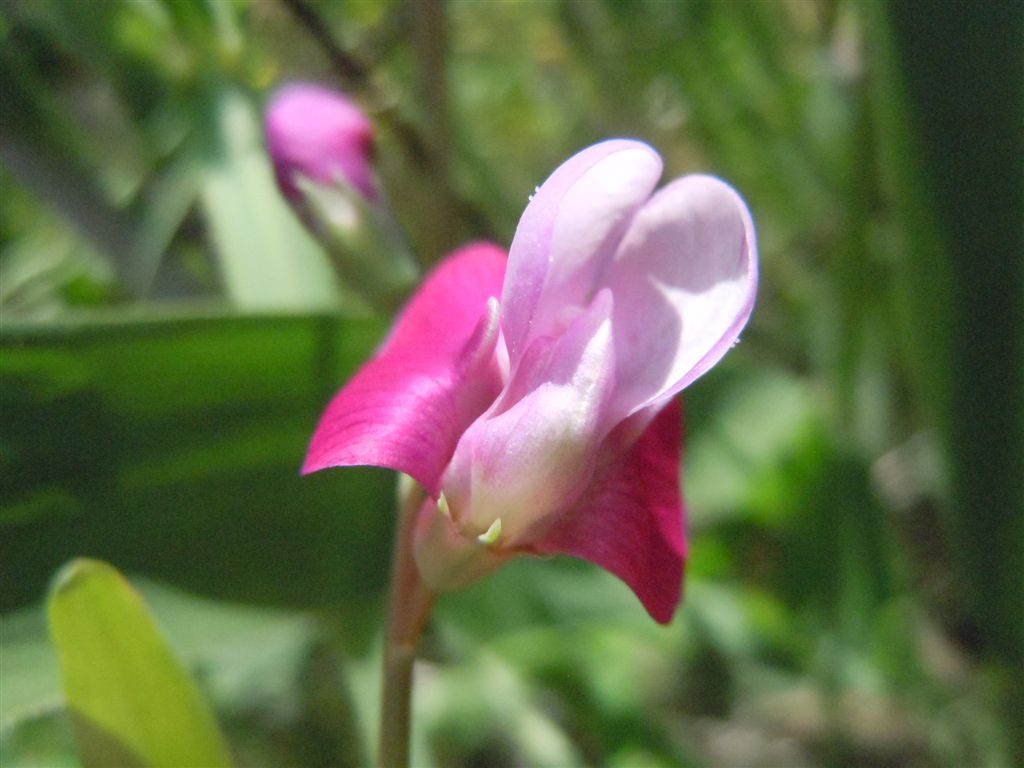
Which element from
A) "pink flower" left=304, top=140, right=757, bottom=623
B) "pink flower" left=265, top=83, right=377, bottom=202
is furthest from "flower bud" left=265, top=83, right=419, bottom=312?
"pink flower" left=304, top=140, right=757, bottom=623

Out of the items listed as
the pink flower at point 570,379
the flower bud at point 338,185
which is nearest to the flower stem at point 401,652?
the pink flower at point 570,379

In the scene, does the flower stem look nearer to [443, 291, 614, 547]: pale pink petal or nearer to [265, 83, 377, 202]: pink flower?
[443, 291, 614, 547]: pale pink petal

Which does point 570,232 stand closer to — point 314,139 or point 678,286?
point 678,286

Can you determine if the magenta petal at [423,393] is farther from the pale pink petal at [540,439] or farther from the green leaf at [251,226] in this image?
the green leaf at [251,226]

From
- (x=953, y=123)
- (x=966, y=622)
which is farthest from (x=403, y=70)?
(x=966, y=622)

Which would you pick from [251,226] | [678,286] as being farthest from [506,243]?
[678,286]

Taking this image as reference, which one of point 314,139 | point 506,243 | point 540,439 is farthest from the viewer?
point 506,243
